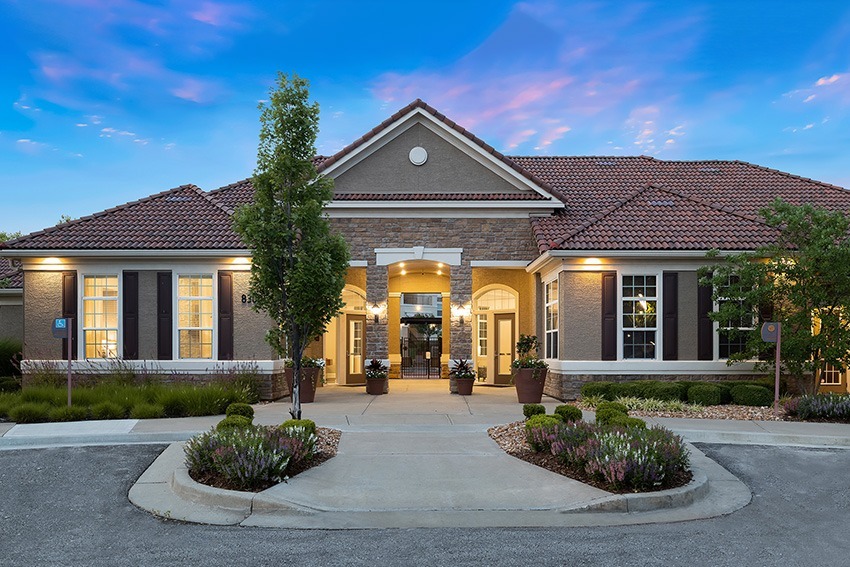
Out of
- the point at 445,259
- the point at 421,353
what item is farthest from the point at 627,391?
the point at 421,353

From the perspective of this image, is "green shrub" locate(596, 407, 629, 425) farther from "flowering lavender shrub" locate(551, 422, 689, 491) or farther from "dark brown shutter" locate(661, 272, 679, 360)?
"dark brown shutter" locate(661, 272, 679, 360)

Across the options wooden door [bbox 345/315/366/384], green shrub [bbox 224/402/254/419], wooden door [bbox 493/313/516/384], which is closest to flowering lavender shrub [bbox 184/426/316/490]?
green shrub [bbox 224/402/254/419]

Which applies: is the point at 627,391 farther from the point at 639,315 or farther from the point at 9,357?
the point at 9,357

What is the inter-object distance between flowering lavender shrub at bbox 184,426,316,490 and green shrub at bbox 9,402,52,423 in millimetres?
6139

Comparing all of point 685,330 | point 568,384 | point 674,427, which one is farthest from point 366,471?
point 685,330

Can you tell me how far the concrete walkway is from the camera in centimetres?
781

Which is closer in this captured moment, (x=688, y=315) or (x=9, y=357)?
(x=688, y=315)

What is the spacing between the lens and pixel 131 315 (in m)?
18.2

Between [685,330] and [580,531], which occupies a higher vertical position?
[685,330]

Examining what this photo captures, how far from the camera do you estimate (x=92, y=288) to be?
18500mm

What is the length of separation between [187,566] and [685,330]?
13721mm

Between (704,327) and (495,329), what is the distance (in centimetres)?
747

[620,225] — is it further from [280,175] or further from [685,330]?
→ [280,175]

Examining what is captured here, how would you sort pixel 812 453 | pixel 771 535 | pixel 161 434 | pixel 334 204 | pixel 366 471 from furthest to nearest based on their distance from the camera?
pixel 334 204 < pixel 161 434 < pixel 812 453 < pixel 366 471 < pixel 771 535
